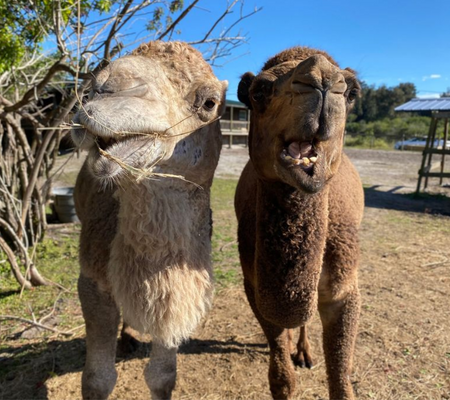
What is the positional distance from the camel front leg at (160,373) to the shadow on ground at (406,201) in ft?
29.7

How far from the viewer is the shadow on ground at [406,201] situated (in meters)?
10.6

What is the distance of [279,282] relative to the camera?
7.56 feet

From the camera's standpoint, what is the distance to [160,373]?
9.85 ft

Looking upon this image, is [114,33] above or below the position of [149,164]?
above

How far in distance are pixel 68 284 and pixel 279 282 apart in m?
4.12

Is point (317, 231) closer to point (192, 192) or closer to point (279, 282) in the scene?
point (279, 282)

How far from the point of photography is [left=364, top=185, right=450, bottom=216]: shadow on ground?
10.6 m

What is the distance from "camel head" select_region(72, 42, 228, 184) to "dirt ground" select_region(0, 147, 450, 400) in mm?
2280

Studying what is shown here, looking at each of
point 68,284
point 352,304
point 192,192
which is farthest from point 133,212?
point 68,284

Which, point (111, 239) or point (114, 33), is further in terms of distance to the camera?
point (114, 33)

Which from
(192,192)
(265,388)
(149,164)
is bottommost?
(265,388)

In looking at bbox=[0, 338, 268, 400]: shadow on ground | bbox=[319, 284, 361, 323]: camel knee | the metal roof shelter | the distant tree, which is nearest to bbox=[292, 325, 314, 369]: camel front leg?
bbox=[0, 338, 268, 400]: shadow on ground

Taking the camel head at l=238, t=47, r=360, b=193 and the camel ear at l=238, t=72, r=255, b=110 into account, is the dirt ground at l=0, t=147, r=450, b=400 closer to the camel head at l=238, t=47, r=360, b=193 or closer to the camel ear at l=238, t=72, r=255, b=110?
the camel head at l=238, t=47, r=360, b=193

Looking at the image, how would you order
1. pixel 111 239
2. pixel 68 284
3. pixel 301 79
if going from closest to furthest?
pixel 301 79, pixel 111 239, pixel 68 284
